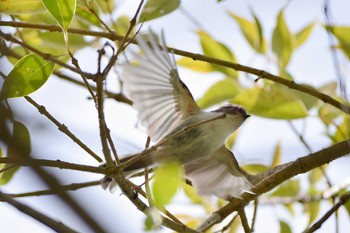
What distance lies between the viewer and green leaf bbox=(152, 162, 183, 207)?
0.99m

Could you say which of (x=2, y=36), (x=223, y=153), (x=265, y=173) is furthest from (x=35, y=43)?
(x=265, y=173)

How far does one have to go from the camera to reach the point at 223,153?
195 cm

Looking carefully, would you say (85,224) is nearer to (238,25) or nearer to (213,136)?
(213,136)

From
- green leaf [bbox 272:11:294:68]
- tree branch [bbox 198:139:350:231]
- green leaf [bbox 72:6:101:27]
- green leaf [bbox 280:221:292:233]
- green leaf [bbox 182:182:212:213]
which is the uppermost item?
green leaf [bbox 72:6:101:27]

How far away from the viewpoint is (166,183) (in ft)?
3.28

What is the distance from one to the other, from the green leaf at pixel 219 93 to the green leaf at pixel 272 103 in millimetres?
54

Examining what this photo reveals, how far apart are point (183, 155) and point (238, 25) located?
61 centimetres

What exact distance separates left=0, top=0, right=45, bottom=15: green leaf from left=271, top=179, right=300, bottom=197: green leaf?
1.03 m

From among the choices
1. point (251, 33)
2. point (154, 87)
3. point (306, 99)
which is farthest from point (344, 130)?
point (154, 87)

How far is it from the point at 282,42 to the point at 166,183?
3.55 feet

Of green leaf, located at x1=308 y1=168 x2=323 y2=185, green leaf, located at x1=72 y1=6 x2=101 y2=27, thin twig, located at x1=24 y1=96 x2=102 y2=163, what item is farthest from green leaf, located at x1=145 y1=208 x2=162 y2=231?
green leaf, located at x1=308 y1=168 x2=323 y2=185

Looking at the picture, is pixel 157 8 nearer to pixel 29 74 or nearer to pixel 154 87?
pixel 154 87

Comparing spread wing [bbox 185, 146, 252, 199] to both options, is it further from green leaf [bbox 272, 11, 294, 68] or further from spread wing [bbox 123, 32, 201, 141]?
green leaf [bbox 272, 11, 294, 68]

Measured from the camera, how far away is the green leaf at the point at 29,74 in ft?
4.47
